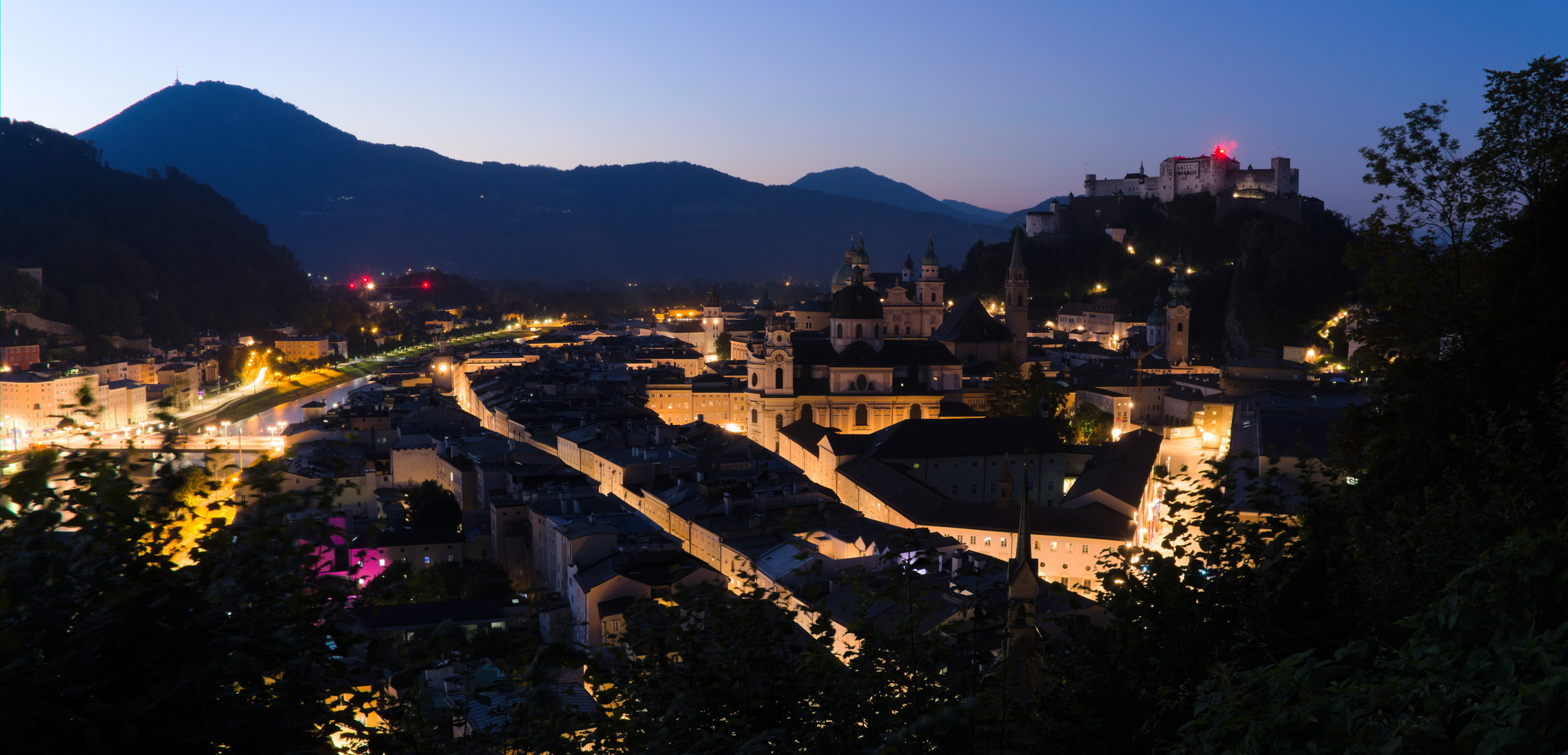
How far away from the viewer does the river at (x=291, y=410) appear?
4881 centimetres

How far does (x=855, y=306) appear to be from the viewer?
4322cm

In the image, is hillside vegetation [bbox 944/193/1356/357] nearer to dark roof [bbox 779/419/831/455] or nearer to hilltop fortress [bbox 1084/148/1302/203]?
hilltop fortress [bbox 1084/148/1302/203]

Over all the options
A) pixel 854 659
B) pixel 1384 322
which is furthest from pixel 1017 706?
pixel 1384 322

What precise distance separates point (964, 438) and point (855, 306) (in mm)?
12610

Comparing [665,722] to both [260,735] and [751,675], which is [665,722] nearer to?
[751,675]

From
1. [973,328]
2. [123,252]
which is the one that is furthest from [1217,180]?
[123,252]

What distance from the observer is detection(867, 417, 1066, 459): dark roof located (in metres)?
30.8

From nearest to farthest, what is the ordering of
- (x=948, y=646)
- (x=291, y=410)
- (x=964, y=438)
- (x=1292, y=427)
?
(x=948, y=646), (x=1292, y=427), (x=964, y=438), (x=291, y=410)

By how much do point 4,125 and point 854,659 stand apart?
115 metres

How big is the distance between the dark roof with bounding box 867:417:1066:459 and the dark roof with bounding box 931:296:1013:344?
15057 millimetres

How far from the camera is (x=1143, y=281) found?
6944cm

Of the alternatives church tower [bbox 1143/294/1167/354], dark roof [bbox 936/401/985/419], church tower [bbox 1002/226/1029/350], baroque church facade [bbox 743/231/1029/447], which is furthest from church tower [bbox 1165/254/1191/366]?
dark roof [bbox 936/401/985/419]

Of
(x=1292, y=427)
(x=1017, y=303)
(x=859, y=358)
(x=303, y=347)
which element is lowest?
(x=303, y=347)

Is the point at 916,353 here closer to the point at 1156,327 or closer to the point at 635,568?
the point at 1156,327
